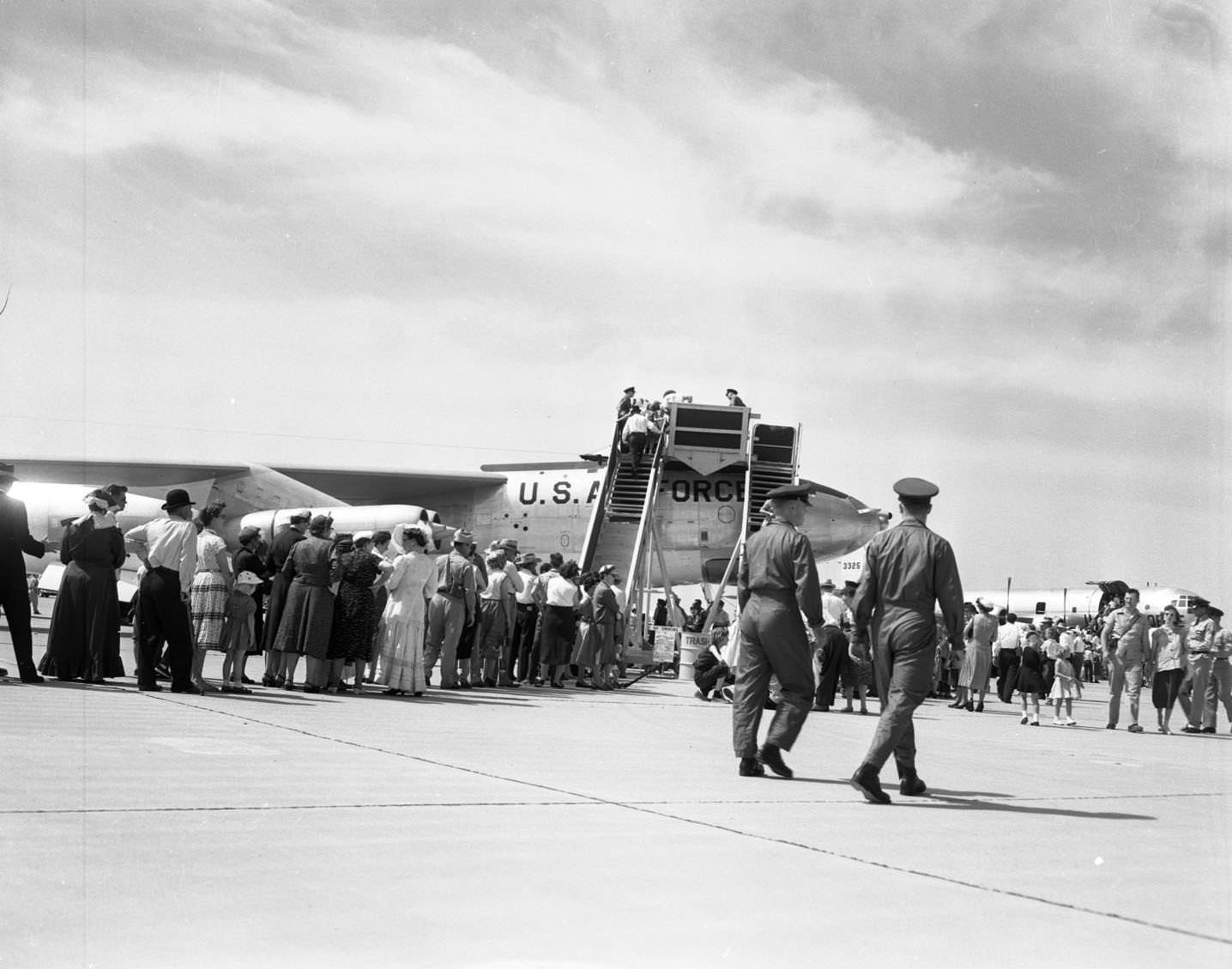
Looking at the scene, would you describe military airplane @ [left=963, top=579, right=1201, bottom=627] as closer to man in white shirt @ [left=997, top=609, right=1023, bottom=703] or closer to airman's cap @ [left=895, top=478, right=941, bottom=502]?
man in white shirt @ [left=997, top=609, right=1023, bottom=703]

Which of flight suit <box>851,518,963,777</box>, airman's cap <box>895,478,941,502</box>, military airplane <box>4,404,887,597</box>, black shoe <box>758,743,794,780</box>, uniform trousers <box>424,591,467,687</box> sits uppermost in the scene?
military airplane <box>4,404,887,597</box>

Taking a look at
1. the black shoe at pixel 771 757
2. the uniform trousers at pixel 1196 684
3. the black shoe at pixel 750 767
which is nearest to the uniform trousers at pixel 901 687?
the black shoe at pixel 771 757

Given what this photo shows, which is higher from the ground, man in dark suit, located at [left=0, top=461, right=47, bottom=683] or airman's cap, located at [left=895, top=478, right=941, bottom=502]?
airman's cap, located at [left=895, top=478, right=941, bottom=502]

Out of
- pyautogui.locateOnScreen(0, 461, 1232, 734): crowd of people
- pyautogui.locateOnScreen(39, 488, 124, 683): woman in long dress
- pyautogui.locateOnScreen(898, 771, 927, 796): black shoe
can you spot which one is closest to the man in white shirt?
pyautogui.locateOnScreen(0, 461, 1232, 734): crowd of people

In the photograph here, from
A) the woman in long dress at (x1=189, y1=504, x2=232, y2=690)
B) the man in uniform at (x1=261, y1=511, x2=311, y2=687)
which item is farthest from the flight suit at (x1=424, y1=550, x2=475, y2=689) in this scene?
the woman in long dress at (x1=189, y1=504, x2=232, y2=690)

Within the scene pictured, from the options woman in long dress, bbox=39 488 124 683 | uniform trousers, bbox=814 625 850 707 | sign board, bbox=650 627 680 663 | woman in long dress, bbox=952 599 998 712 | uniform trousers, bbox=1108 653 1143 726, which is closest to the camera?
woman in long dress, bbox=39 488 124 683

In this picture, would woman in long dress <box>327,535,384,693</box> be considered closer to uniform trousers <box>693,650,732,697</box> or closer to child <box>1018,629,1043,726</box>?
uniform trousers <box>693,650,732,697</box>

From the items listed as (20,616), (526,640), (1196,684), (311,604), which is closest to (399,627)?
(311,604)

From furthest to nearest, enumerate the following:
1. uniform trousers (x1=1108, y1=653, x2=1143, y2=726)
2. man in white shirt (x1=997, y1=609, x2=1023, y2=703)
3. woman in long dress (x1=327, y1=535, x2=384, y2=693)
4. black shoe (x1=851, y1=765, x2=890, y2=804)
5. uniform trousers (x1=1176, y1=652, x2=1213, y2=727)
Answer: man in white shirt (x1=997, y1=609, x2=1023, y2=703), uniform trousers (x1=1176, y1=652, x2=1213, y2=727), uniform trousers (x1=1108, y1=653, x2=1143, y2=726), woman in long dress (x1=327, y1=535, x2=384, y2=693), black shoe (x1=851, y1=765, x2=890, y2=804)

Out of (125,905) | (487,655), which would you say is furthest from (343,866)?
(487,655)

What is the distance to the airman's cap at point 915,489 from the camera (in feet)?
22.5

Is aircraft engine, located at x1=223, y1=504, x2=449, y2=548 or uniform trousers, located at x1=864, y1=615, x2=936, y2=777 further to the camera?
aircraft engine, located at x1=223, y1=504, x2=449, y2=548

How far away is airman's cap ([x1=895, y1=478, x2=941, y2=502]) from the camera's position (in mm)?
6863

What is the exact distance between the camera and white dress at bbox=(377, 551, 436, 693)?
11.9 meters
